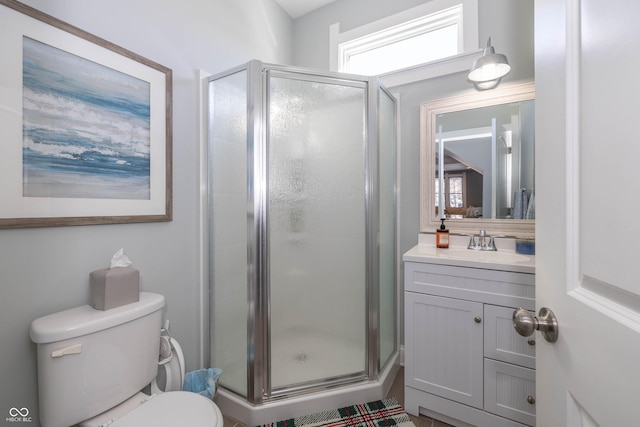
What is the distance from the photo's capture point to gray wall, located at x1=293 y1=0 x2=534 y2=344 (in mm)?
1757

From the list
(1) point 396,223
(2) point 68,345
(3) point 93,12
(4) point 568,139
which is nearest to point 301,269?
(1) point 396,223

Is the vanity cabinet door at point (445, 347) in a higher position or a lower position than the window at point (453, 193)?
lower

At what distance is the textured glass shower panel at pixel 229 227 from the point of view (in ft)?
5.24

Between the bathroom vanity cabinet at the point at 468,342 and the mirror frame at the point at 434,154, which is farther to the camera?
the mirror frame at the point at 434,154

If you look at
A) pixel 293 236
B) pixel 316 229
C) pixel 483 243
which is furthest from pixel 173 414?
pixel 483 243

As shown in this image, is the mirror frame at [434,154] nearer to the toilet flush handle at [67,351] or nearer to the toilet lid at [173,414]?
the toilet lid at [173,414]

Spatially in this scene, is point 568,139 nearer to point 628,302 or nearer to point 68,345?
point 628,302

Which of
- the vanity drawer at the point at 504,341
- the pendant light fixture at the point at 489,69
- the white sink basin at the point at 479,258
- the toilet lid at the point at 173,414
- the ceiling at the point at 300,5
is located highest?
the ceiling at the point at 300,5

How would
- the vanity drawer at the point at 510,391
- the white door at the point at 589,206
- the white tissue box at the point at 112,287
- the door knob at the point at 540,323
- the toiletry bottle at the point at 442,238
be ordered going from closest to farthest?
1. the white door at the point at 589,206
2. the door knob at the point at 540,323
3. the white tissue box at the point at 112,287
4. the vanity drawer at the point at 510,391
5. the toiletry bottle at the point at 442,238

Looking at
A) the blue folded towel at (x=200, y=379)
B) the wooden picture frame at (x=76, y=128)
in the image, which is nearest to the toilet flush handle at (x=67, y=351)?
the wooden picture frame at (x=76, y=128)

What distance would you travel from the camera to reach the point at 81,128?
1194 millimetres

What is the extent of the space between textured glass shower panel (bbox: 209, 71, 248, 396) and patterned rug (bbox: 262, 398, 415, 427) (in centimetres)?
37

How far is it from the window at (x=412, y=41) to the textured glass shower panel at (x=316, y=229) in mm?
763

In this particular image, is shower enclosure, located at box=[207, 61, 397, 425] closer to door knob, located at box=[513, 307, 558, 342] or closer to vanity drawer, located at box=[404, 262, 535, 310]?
→ vanity drawer, located at box=[404, 262, 535, 310]
